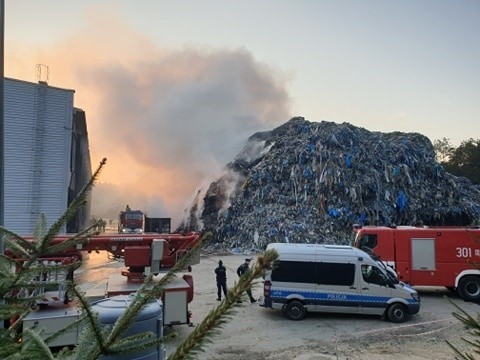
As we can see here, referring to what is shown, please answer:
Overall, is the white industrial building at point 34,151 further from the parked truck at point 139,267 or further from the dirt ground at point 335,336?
the dirt ground at point 335,336

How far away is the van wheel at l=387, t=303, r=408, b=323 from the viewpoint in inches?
490

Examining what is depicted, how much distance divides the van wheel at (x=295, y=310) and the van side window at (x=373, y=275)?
2.22m

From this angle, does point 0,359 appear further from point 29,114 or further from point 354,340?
point 29,114

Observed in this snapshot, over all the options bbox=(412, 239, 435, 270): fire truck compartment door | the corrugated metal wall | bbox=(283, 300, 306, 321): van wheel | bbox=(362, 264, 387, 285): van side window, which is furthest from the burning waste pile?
bbox=(283, 300, 306, 321): van wheel

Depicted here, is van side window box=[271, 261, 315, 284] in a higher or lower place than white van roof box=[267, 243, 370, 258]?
lower

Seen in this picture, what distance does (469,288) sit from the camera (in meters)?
15.6

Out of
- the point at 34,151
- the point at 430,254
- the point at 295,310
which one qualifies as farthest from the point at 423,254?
the point at 34,151

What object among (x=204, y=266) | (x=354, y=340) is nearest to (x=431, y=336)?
(x=354, y=340)

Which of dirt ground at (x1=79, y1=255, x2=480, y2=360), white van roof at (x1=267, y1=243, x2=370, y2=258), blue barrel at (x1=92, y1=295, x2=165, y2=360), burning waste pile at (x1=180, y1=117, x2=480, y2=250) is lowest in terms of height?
dirt ground at (x1=79, y1=255, x2=480, y2=360)

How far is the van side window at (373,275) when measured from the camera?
1265cm

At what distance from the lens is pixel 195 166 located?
132 ft

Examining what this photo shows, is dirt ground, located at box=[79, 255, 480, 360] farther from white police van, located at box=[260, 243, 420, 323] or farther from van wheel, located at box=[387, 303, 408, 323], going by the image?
white police van, located at box=[260, 243, 420, 323]

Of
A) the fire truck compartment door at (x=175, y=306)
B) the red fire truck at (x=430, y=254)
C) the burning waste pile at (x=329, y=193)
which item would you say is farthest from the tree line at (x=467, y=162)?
the fire truck compartment door at (x=175, y=306)

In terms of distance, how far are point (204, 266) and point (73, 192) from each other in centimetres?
1445
